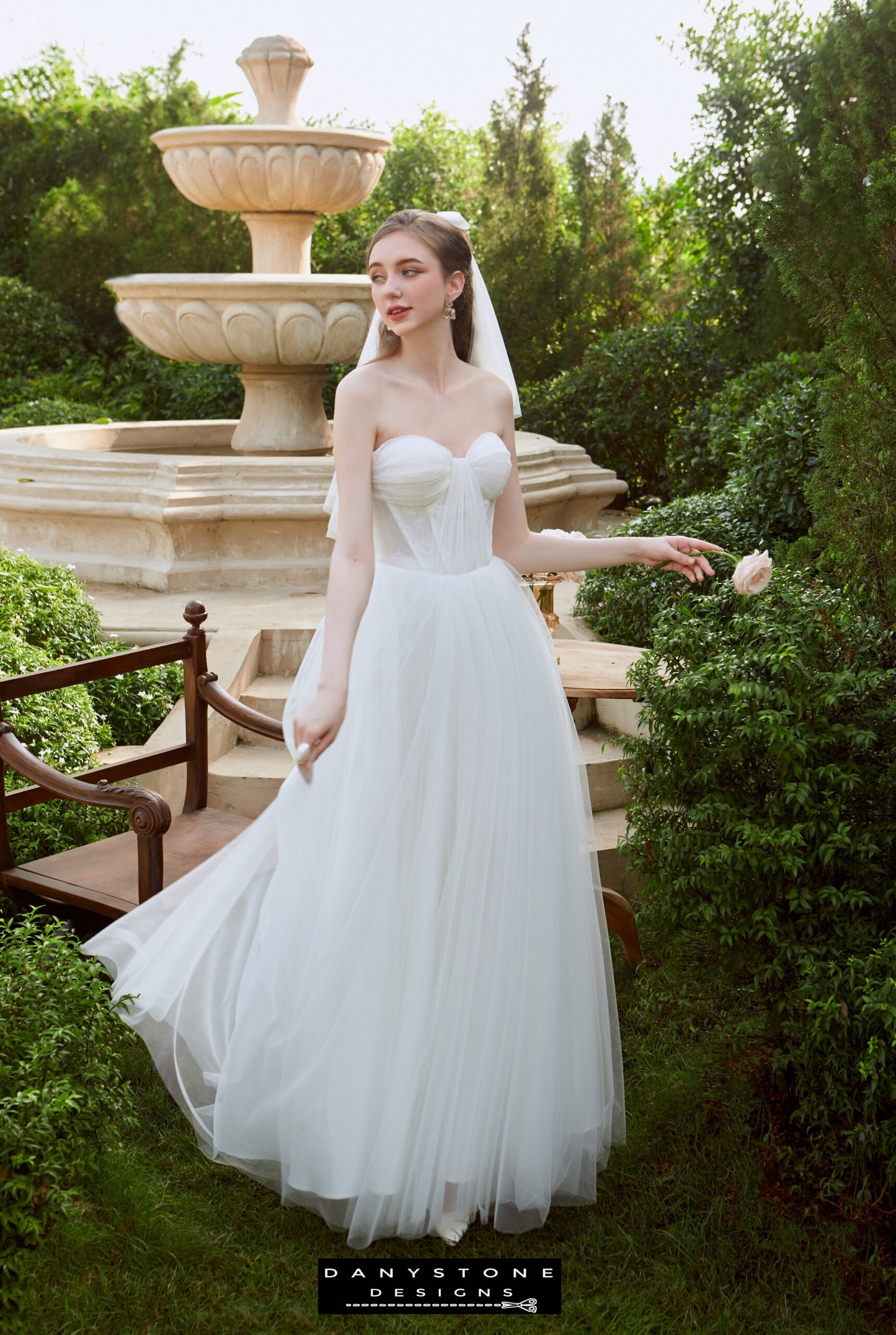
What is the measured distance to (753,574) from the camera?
2713 mm

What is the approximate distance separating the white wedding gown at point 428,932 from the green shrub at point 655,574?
2340mm

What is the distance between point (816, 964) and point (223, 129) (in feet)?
19.8

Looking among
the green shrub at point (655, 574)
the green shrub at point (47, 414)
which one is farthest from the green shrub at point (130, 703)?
the green shrub at point (47, 414)

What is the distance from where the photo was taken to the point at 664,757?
9.46 ft

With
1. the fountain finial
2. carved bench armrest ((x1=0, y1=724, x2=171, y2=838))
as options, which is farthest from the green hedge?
the fountain finial

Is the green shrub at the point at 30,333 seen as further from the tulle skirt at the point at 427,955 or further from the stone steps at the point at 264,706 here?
the tulle skirt at the point at 427,955

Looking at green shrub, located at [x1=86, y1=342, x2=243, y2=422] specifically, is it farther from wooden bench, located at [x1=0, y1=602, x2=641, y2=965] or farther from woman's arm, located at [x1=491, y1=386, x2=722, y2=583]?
woman's arm, located at [x1=491, y1=386, x2=722, y2=583]

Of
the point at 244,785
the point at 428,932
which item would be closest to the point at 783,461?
the point at 244,785

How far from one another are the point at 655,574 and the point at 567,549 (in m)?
2.55

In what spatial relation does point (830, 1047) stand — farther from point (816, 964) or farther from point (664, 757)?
point (664, 757)

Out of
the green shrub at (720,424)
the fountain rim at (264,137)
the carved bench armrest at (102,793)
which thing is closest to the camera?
the carved bench armrest at (102,793)

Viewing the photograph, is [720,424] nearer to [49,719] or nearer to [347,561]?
[49,719]

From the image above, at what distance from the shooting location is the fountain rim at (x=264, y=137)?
7.02 meters

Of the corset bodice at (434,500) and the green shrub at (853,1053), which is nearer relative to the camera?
the green shrub at (853,1053)
